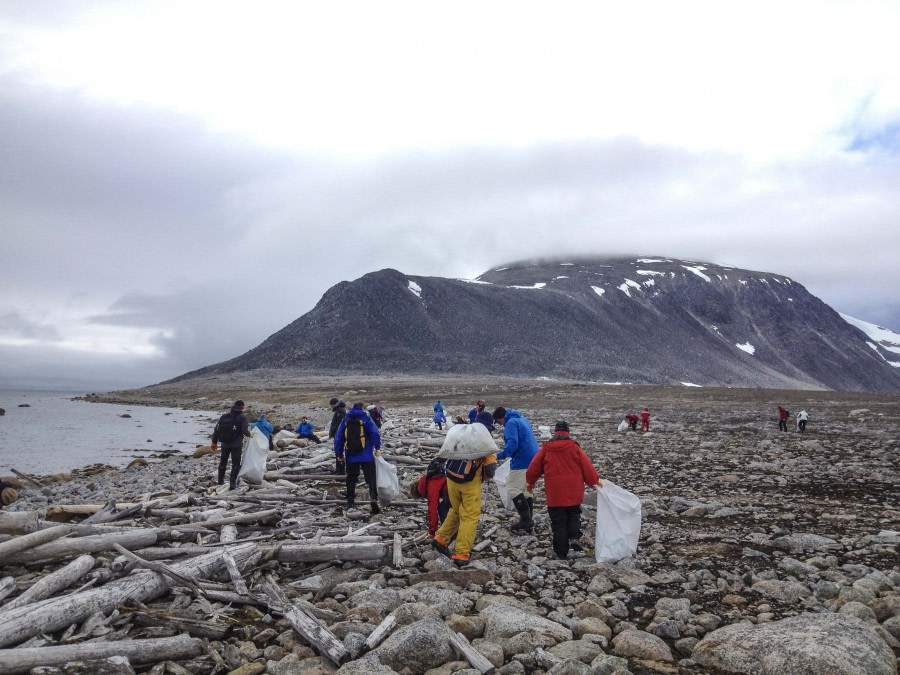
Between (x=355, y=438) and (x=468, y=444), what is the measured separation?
10.8 ft

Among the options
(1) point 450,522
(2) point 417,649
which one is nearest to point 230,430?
(1) point 450,522

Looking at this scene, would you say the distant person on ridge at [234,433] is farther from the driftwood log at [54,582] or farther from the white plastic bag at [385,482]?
the driftwood log at [54,582]

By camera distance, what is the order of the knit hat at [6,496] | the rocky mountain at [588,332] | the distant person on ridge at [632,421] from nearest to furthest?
the knit hat at [6,496]
the distant person on ridge at [632,421]
the rocky mountain at [588,332]

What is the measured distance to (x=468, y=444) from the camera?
7754mm

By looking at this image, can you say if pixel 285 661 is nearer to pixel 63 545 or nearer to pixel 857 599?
pixel 63 545

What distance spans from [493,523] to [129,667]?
6.28 m

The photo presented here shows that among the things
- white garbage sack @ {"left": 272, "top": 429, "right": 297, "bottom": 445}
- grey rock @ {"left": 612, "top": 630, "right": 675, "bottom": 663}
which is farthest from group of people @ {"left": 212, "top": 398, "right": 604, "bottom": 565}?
white garbage sack @ {"left": 272, "top": 429, "right": 297, "bottom": 445}

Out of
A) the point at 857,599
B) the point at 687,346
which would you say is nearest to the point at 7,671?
the point at 857,599

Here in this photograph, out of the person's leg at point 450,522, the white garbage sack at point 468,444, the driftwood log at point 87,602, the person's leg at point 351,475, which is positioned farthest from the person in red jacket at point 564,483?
the driftwood log at point 87,602

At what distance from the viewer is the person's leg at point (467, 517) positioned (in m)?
7.67

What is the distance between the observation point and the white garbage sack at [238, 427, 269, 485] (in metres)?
12.6

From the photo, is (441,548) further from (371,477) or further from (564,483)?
(371,477)

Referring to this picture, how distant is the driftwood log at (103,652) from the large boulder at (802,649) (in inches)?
169

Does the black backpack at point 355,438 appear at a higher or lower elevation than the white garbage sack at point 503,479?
higher
